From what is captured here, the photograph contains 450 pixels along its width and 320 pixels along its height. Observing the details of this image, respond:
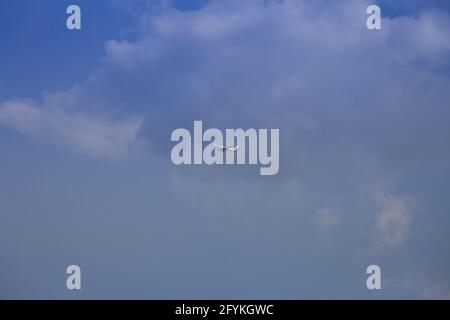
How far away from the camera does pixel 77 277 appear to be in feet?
55.7

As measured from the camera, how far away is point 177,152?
1709 cm

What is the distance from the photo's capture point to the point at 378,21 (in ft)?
56.4
